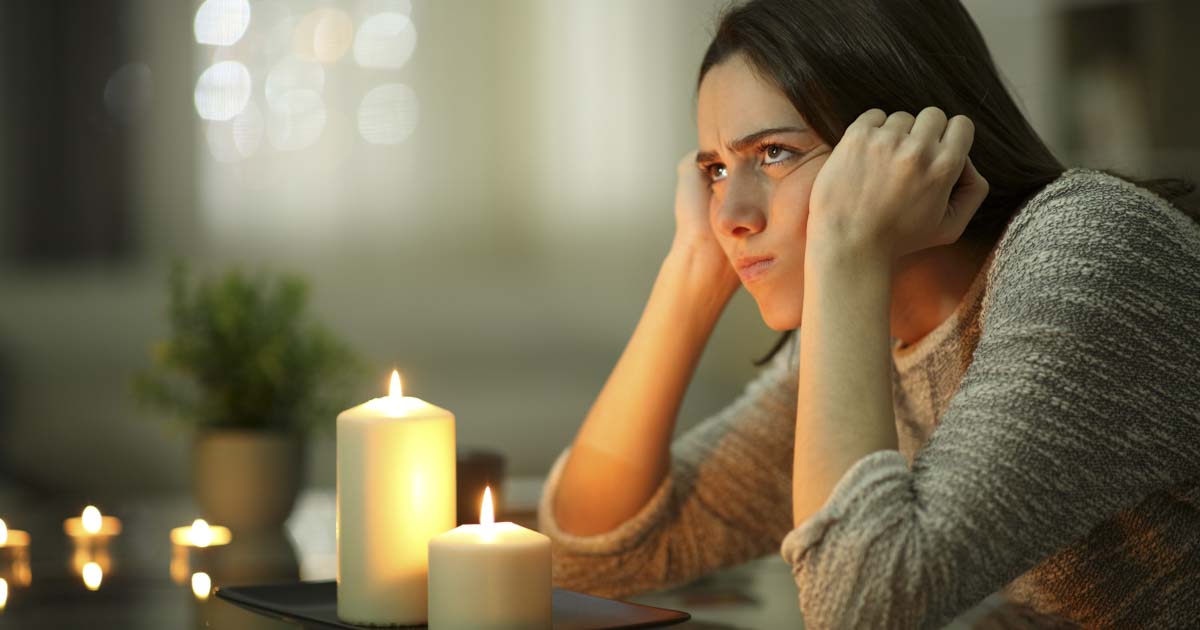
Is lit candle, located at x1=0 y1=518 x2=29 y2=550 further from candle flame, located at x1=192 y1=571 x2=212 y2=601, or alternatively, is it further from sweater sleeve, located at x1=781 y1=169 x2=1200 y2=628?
sweater sleeve, located at x1=781 y1=169 x2=1200 y2=628

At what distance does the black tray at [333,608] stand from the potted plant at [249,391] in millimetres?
451

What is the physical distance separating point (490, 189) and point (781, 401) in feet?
5.72

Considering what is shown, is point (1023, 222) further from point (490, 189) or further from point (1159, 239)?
point (490, 189)

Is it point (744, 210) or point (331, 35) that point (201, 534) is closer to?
point (744, 210)

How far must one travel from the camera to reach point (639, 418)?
1.22 metres

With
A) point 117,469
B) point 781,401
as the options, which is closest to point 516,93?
point 117,469

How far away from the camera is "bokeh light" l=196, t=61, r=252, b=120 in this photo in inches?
114

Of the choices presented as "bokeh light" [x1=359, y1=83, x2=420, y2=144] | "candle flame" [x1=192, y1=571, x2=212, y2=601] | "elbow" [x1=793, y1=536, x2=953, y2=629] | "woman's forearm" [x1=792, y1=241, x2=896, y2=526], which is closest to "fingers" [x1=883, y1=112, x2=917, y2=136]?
"woman's forearm" [x1=792, y1=241, x2=896, y2=526]

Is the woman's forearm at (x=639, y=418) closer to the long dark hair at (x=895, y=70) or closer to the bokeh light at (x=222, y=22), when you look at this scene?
the long dark hair at (x=895, y=70)

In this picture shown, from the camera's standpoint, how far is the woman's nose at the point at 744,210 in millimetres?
1042

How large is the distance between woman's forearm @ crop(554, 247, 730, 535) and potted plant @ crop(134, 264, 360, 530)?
12.9 inches

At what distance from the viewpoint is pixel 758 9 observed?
108 cm

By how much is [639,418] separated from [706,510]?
13 cm

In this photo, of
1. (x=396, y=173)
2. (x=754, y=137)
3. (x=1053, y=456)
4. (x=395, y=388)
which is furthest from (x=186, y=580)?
(x=396, y=173)
